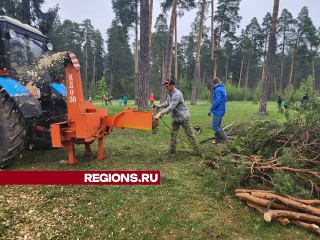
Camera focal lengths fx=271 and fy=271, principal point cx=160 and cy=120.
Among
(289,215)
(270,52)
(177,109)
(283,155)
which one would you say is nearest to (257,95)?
(270,52)

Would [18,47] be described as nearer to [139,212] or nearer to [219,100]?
[139,212]

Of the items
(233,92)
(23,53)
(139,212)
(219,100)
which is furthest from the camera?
(233,92)

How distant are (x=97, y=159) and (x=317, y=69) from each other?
242 ft

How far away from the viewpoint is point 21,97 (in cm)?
525

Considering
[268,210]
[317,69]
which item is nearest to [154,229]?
[268,210]

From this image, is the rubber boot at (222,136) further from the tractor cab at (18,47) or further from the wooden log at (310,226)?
the tractor cab at (18,47)

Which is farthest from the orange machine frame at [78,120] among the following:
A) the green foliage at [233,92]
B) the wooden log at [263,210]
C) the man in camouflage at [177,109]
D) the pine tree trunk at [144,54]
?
the green foliage at [233,92]

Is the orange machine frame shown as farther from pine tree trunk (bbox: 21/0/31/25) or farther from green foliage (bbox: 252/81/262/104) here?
green foliage (bbox: 252/81/262/104)

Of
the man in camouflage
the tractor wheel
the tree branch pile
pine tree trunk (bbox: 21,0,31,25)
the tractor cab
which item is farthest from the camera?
pine tree trunk (bbox: 21,0,31,25)

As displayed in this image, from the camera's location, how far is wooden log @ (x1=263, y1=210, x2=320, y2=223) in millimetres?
3305

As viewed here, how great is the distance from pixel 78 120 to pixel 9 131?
1.26 meters

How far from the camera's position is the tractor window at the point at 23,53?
236 inches

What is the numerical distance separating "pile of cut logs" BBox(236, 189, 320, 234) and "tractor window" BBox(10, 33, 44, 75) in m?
5.46

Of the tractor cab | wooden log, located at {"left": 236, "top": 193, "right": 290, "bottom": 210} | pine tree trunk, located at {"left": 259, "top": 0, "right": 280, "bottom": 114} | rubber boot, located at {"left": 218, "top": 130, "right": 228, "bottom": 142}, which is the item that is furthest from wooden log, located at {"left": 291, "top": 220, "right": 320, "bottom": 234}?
pine tree trunk, located at {"left": 259, "top": 0, "right": 280, "bottom": 114}
